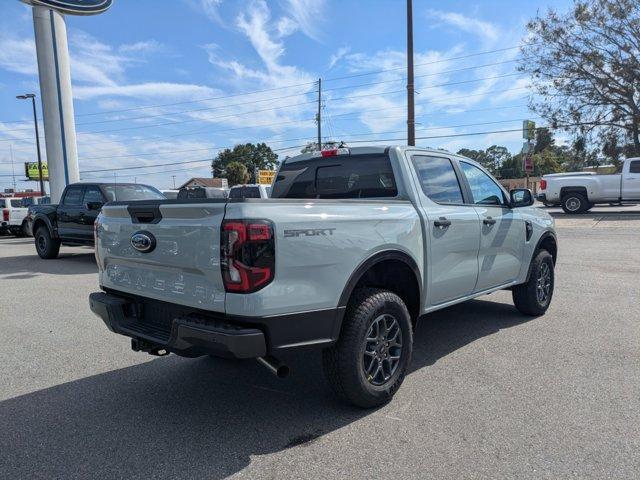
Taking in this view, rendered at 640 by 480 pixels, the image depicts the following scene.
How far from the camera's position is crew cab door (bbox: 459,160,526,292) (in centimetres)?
488

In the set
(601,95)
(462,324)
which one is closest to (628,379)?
(462,324)

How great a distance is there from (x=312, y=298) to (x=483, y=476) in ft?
4.42

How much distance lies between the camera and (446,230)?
167 inches

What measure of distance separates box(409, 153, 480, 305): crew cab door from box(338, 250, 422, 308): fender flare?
0.22 meters

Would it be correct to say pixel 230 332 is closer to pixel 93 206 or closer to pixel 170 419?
pixel 170 419

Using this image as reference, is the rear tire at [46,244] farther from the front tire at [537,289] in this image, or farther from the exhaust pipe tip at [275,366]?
the exhaust pipe tip at [275,366]

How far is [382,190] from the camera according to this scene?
435 cm

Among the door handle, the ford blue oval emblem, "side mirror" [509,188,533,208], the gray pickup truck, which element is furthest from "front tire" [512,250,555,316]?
the ford blue oval emblem

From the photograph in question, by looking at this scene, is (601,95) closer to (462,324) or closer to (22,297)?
(462,324)

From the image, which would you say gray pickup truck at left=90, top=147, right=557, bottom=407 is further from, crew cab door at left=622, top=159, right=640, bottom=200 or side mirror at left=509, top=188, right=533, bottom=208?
crew cab door at left=622, top=159, right=640, bottom=200

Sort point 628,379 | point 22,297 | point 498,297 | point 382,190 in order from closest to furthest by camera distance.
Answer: point 628,379 < point 382,190 < point 498,297 < point 22,297

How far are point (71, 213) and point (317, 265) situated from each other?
10.6 metres

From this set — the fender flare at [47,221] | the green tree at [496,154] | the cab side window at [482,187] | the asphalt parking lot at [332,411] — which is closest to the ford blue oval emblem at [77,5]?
the fender flare at [47,221]

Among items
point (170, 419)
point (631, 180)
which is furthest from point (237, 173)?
point (170, 419)
